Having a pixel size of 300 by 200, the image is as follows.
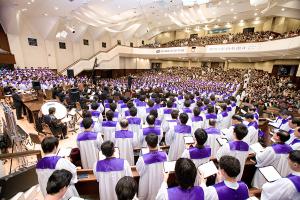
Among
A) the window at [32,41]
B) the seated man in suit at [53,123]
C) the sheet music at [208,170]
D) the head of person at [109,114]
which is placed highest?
the window at [32,41]

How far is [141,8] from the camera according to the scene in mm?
21734

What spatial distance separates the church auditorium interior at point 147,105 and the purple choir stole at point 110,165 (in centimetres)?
2

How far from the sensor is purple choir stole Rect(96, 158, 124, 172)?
266cm

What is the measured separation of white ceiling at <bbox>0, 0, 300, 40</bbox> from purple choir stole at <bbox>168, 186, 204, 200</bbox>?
1814 cm

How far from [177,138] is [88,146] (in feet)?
6.73

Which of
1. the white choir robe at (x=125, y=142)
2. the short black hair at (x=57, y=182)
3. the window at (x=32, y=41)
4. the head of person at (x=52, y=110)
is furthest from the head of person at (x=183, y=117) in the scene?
the window at (x=32, y=41)

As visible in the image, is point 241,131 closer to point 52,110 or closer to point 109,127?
point 109,127

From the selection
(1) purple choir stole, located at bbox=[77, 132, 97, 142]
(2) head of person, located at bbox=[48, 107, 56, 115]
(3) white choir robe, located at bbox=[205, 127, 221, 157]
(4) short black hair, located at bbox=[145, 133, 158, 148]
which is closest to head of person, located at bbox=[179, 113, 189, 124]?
(3) white choir robe, located at bbox=[205, 127, 221, 157]

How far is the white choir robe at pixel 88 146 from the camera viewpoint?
3.79m

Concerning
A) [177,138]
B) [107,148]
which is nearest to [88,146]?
[107,148]

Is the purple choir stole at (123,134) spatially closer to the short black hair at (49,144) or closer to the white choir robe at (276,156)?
the short black hair at (49,144)

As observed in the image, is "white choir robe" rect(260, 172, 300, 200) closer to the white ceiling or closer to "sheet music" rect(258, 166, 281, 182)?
"sheet music" rect(258, 166, 281, 182)

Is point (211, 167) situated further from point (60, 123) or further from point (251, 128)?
point (60, 123)

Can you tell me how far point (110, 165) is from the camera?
2.66 meters
